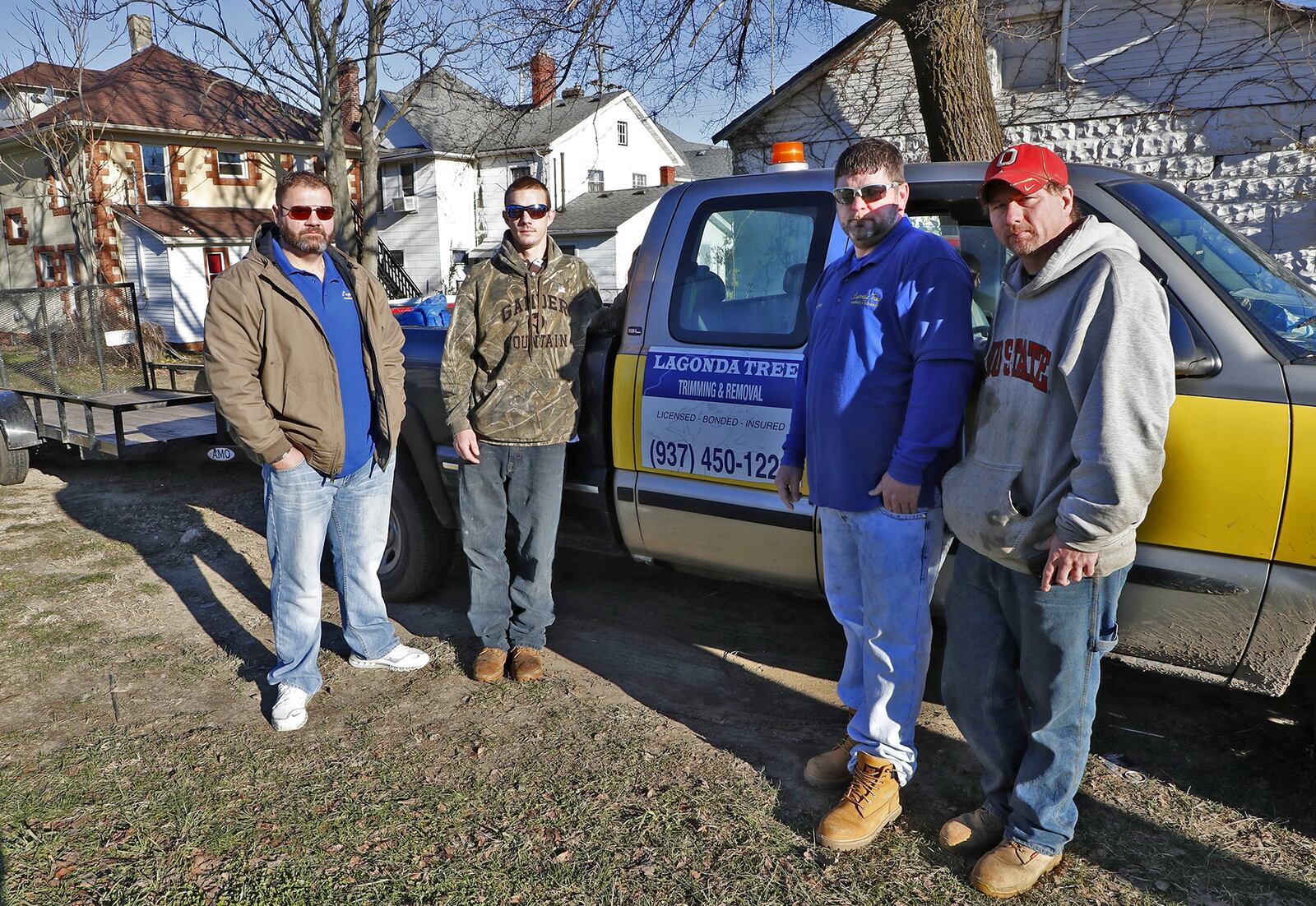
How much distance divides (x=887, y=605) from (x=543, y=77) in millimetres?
8564

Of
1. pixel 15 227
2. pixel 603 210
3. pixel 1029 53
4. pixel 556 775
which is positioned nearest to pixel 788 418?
pixel 556 775

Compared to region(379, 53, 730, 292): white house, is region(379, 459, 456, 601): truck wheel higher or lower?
lower

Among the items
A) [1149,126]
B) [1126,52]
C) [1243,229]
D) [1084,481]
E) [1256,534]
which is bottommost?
[1256,534]

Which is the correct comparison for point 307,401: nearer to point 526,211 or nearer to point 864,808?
point 526,211

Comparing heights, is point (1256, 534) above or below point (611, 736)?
above

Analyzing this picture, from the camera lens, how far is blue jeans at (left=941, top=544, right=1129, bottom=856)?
8.05 feet

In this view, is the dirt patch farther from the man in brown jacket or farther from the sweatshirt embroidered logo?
the sweatshirt embroidered logo

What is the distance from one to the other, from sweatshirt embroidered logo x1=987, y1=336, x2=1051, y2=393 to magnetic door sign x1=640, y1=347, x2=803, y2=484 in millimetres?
1081

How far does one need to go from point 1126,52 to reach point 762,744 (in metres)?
9.99

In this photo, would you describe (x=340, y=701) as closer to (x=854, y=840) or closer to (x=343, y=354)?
(x=343, y=354)

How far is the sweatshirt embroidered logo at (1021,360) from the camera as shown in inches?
92.2

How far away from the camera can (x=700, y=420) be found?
3.81 metres

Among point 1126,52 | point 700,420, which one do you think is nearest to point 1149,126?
point 1126,52

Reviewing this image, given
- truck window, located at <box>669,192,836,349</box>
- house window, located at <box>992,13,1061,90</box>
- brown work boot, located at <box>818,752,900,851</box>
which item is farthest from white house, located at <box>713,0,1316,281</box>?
brown work boot, located at <box>818,752,900,851</box>
